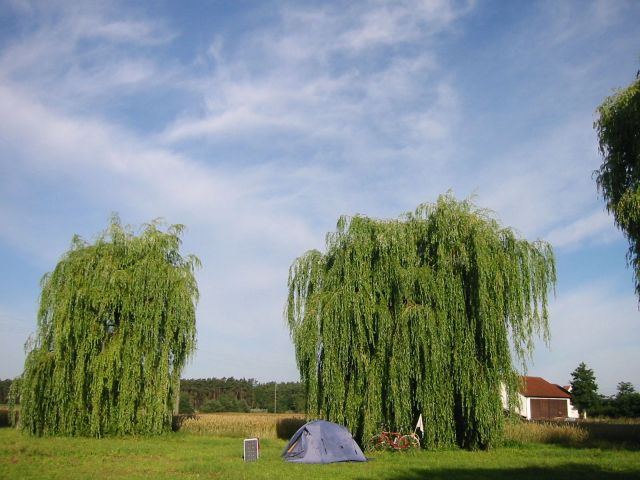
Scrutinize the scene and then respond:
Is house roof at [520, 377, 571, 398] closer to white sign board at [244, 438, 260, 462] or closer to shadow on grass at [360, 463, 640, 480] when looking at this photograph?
shadow on grass at [360, 463, 640, 480]

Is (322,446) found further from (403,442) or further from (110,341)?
(110,341)

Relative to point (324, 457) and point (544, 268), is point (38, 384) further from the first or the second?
point (544, 268)

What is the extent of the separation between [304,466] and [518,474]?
552cm

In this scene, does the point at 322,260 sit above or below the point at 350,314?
above

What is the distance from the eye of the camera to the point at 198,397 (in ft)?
302

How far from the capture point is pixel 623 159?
17656mm

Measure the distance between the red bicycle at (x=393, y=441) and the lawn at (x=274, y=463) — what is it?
0.62 metres

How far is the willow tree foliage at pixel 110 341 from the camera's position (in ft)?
74.5

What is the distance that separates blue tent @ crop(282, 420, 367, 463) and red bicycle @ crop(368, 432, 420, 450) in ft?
6.48

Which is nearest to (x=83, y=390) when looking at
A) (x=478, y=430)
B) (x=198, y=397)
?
(x=478, y=430)

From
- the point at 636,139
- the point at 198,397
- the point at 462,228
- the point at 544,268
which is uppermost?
the point at 636,139

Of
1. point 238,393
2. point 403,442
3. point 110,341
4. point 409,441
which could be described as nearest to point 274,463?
point 403,442

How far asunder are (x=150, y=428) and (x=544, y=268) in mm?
16807

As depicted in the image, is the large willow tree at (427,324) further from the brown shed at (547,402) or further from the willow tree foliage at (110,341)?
the brown shed at (547,402)
